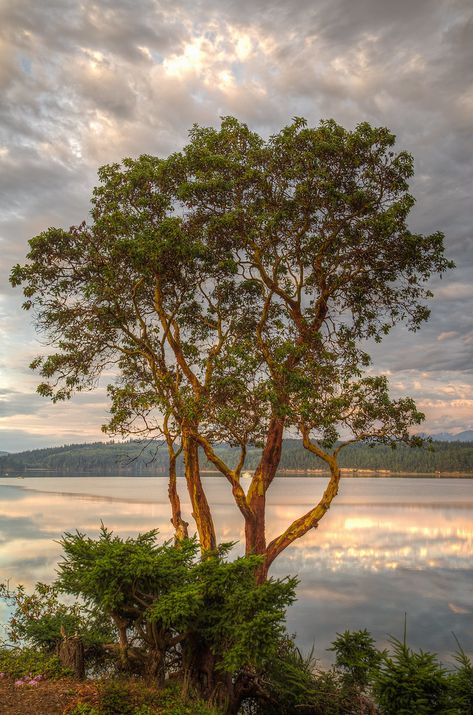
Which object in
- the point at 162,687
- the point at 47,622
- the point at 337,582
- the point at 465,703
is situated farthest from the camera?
the point at 337,582

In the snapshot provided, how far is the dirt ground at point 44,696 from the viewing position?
7.63 metres

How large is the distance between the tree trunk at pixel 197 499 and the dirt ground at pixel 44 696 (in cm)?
640

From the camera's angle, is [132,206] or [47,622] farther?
[132,206]

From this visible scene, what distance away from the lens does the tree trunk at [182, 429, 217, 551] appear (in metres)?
14.9

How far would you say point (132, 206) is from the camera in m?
15.8

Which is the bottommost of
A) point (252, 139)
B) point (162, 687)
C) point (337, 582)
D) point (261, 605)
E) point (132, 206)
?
point (337, 582)

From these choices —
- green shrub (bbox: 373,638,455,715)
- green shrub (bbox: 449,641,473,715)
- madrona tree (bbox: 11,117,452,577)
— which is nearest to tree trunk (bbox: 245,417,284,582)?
madrona tree (bbox: 11,117,452,577)

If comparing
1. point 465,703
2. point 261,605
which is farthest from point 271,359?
point 465,703

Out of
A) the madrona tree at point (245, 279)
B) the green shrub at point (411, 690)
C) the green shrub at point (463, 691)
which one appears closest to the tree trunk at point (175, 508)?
the madrona tree at point (245, 279)

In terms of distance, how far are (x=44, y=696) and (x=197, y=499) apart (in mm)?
7299

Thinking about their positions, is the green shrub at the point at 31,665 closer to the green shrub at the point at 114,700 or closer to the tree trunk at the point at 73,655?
the tree trunk at the point at 73,655

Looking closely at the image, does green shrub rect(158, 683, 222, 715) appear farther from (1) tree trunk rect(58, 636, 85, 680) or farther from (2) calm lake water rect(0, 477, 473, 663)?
(2) calm lake water rect(0, 477, 473, 663)

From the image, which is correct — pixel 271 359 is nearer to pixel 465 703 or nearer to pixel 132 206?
pixel 132 206

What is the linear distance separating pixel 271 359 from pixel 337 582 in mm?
17855
